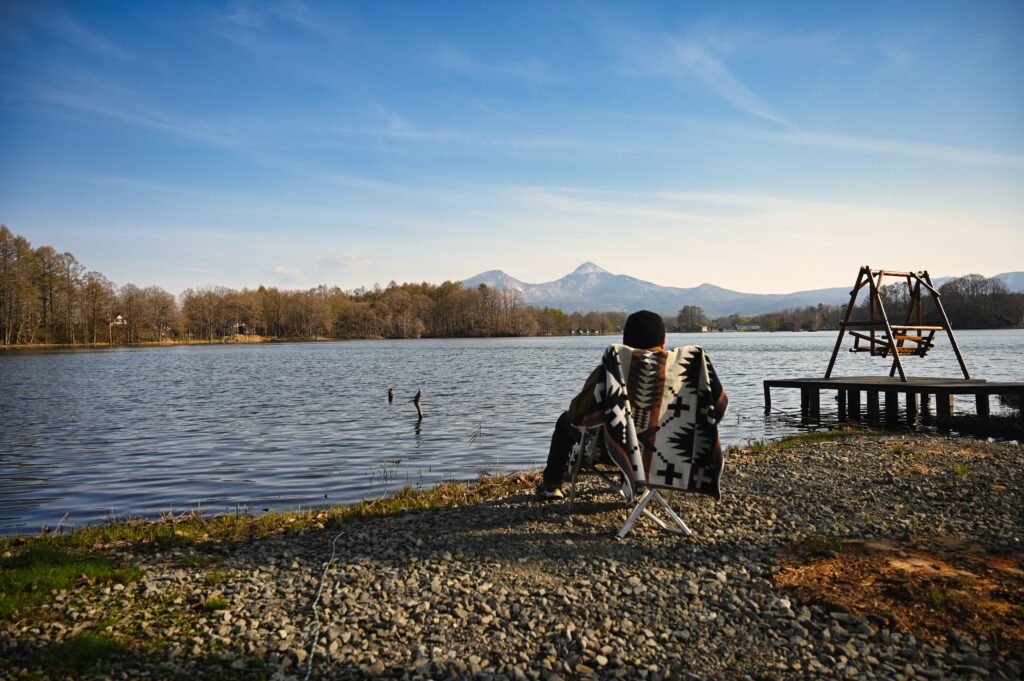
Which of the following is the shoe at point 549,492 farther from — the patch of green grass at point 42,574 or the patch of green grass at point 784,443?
the patch of green grass at point 784,443

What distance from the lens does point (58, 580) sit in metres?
5.63

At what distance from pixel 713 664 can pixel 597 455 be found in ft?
10.2

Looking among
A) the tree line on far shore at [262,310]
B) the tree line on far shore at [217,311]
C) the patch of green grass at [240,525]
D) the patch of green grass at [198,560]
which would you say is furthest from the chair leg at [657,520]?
the tree line on far shore at [217,311]

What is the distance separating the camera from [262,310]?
488 feet

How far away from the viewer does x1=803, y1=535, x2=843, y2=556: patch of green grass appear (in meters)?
6.04

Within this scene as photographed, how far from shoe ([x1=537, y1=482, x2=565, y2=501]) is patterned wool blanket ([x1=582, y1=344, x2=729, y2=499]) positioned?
1672mm

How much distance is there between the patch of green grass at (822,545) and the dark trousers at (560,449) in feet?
8.72

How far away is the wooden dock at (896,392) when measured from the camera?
1805 centimetres

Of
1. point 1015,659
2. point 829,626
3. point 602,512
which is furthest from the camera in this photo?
point 602,512

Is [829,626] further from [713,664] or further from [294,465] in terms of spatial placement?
[294,465]

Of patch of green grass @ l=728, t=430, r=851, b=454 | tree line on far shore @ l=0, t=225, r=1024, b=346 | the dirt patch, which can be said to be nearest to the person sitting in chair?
the dirt patch

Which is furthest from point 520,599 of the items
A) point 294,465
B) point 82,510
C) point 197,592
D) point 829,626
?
point 294,465

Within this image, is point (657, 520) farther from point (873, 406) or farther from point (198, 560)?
point (873, 406)

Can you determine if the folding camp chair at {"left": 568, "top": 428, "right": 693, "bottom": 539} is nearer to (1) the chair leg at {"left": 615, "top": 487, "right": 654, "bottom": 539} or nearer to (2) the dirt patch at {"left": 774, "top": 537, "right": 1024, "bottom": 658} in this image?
(1) the chair leg at {"left": 615, "top": 487, "right": 654, "bottom": 539}
